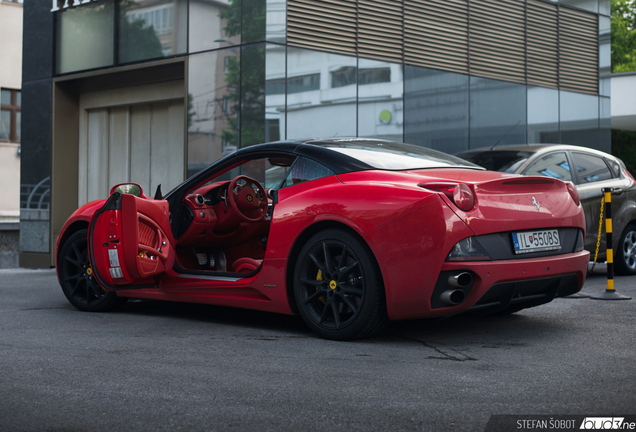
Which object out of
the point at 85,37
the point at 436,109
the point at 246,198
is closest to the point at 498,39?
the point at 436,109

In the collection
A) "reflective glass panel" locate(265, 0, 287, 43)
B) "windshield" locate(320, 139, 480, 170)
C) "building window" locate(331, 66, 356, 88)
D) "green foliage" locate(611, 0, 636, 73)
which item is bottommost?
"windshield" locate(320, 139, 480, 170)

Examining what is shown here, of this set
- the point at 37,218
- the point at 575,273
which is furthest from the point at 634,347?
the point at 37,218

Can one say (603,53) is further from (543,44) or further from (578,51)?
(543,44)

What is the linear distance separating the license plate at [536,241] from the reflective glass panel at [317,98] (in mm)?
6976

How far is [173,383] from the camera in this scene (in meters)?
3.45

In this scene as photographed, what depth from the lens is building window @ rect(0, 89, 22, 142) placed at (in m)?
27.8

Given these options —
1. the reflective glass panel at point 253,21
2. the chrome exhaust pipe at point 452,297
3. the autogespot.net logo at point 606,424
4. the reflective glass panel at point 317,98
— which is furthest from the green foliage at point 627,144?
the autogespot.net logo at point 606,424

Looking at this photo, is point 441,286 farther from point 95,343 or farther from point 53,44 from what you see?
point 53,44

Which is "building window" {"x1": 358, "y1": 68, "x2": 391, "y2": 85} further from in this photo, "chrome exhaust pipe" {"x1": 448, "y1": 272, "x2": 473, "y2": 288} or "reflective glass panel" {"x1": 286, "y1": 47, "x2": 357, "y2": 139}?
"chrome exhaust pipe" {"x1": 448, "y1": 272, "x2": 473, "y2": 288}

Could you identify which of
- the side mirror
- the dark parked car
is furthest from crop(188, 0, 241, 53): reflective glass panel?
the side mirror

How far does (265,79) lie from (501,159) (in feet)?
14.5

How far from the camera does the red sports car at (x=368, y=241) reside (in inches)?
161

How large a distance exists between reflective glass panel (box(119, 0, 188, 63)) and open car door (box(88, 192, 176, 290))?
6987mm

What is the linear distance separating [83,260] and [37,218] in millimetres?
8093
